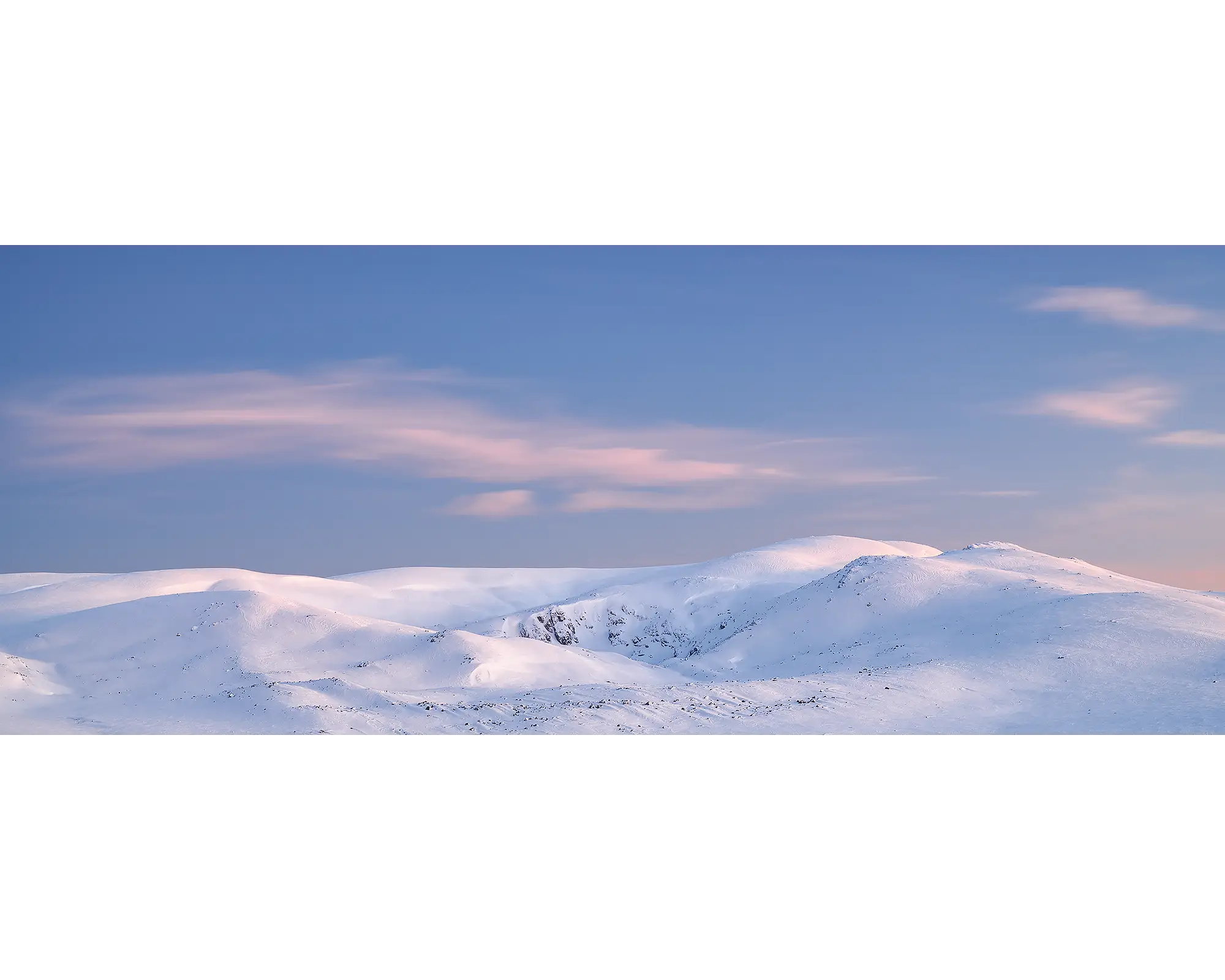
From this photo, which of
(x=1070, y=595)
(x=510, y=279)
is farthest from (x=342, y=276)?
(x=1070, y=595)

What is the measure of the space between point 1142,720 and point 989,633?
460cm

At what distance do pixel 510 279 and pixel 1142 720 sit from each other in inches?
466

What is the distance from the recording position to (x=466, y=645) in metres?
21.2

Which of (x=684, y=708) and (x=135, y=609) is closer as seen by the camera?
(x=684, y=708)

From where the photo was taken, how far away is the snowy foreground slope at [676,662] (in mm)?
14914

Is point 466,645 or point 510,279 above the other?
point 510,279

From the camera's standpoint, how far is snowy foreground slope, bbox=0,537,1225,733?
14914mm

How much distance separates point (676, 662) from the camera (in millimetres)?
26047

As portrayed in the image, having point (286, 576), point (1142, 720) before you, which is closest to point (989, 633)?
point (1142, 720)
